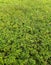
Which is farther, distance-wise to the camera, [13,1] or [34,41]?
[13,1]

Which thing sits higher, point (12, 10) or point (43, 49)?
point (12, 10)

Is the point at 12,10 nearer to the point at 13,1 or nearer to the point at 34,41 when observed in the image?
the point at 13,1

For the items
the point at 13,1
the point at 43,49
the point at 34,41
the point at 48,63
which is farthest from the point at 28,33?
the point at 13,1

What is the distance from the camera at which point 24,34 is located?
14.9 ft

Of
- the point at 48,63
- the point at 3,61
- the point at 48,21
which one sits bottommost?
the point at 48,63

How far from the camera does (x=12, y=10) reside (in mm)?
5434

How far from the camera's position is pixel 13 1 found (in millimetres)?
6133

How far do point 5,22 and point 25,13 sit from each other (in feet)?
2.87

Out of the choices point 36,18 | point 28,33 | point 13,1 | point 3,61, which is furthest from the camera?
point 13,1

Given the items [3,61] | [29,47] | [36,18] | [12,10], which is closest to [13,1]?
[12,10]

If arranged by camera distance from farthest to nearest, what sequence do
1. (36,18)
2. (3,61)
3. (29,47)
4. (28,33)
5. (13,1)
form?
(13,1) → (36,18) → (28,33) → (29,47) → (3,61)

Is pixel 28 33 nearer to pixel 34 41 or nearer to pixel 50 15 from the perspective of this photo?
pixel 34 41

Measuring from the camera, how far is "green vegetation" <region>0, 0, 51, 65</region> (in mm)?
4043

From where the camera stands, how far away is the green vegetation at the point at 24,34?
4.04m
